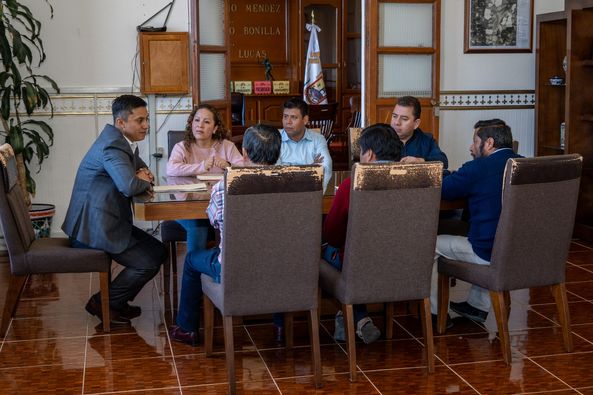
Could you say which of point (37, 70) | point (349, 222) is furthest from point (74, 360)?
point (37, 70)

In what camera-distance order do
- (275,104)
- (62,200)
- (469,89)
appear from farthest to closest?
(275,104)
(469,89)
(62,200)

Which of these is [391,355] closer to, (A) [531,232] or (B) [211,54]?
(A) [531,232]

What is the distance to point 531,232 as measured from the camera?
3955 mm

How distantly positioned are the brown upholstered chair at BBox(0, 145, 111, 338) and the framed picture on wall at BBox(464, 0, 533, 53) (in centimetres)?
425

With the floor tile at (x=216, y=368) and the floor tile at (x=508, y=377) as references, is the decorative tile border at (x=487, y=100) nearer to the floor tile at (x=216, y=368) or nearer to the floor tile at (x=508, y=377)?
the floor tile at (x=508, y=377)

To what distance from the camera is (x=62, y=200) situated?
6867mm

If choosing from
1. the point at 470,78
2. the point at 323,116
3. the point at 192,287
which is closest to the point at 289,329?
the point at 192,287

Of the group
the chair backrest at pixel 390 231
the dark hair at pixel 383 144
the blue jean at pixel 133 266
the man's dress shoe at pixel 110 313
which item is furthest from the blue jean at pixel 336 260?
the man's dress shoe at pixel 110 313

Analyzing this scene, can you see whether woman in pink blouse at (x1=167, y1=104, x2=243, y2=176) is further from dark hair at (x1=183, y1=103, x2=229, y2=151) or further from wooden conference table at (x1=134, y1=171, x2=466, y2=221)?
wooden conference table at (x1=134, y1=171, x2=466, y2=221)

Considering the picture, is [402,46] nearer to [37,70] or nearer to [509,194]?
[37,70]

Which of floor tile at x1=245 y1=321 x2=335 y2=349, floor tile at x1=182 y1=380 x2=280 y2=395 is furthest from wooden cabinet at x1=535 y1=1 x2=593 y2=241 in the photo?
floor tile at x1=182 y1=380 x2=280 y2=395

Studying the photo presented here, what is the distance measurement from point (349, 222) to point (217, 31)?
12.2 feet

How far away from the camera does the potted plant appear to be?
6.09m

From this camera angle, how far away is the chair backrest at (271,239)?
3451 millimetres
